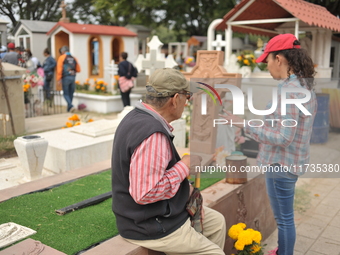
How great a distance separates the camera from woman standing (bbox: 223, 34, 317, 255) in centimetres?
267

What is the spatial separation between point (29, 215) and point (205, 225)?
1.50 m

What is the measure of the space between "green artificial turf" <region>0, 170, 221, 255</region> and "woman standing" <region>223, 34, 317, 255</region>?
1.21 m

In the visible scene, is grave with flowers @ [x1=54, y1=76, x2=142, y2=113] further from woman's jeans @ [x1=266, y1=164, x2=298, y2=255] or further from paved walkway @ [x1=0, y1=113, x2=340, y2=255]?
woman's jeans @ [x1=266, y1=164, x2=298, y2=255]

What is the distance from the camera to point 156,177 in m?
2.12

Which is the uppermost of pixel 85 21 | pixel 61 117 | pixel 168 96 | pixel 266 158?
pixel 85 21

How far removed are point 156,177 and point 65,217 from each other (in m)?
1.37

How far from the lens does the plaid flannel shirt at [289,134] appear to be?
2.66 m

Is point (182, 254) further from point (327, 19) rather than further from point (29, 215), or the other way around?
point (327, 19)

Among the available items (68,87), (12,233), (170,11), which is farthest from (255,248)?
(170,11)

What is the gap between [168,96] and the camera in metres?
2.29

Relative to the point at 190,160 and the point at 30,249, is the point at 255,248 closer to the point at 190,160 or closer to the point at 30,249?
the point at 190,160

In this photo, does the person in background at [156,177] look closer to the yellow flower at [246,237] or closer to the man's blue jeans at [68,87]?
the yellow flower at [246,237]

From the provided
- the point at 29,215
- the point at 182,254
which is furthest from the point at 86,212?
the point at 182,254

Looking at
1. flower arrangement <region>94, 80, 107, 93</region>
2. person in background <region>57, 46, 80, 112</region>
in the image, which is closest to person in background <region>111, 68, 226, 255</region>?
person in background <region>57, 46, 80, 112</region>
